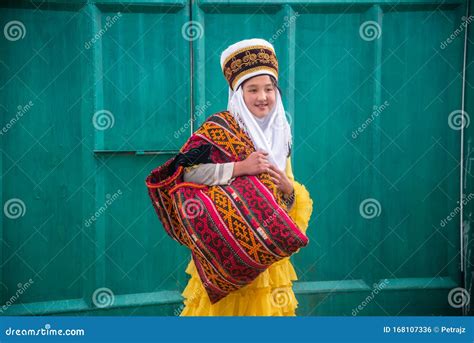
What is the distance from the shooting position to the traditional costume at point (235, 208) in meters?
1.99

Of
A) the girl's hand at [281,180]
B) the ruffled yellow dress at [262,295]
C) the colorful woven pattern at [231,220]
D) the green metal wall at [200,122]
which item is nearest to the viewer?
the colorful woven pattern at [231,220]

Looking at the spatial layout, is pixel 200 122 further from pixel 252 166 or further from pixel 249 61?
pixel 252 166

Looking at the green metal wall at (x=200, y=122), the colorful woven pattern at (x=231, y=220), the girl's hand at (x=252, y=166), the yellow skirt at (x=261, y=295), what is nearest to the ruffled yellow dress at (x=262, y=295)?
the yellow skirt at (x=261, y=295)

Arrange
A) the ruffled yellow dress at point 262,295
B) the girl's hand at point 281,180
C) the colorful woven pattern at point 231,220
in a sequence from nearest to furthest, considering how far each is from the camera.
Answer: the colorful woven pattern at point 231,220, the girl's hand at point 281,180, the ruffled yellow dress at point 262,295

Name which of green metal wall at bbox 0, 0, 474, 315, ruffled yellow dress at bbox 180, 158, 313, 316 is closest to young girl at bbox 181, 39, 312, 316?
ruffled yellow dress at bbox 180, 158, 313, 316

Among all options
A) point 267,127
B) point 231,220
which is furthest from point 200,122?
point 231,220

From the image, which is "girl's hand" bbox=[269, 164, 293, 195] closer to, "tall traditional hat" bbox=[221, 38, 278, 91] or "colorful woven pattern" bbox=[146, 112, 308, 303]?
"colorful woven pattern" bbox=[146, 112, 308, 303]

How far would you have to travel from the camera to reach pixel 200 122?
10.2 ft

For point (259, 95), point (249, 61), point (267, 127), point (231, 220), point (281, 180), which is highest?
point (249, 61)

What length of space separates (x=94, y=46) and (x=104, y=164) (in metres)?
0.66

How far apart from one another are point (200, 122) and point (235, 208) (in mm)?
1208

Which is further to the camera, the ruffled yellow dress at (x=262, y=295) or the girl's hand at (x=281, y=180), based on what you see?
the ruffled yellow dress at (x=262, y=295)

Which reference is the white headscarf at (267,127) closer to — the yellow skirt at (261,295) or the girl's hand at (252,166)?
the girl's hand at (252,166)

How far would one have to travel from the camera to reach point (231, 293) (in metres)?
2.21
